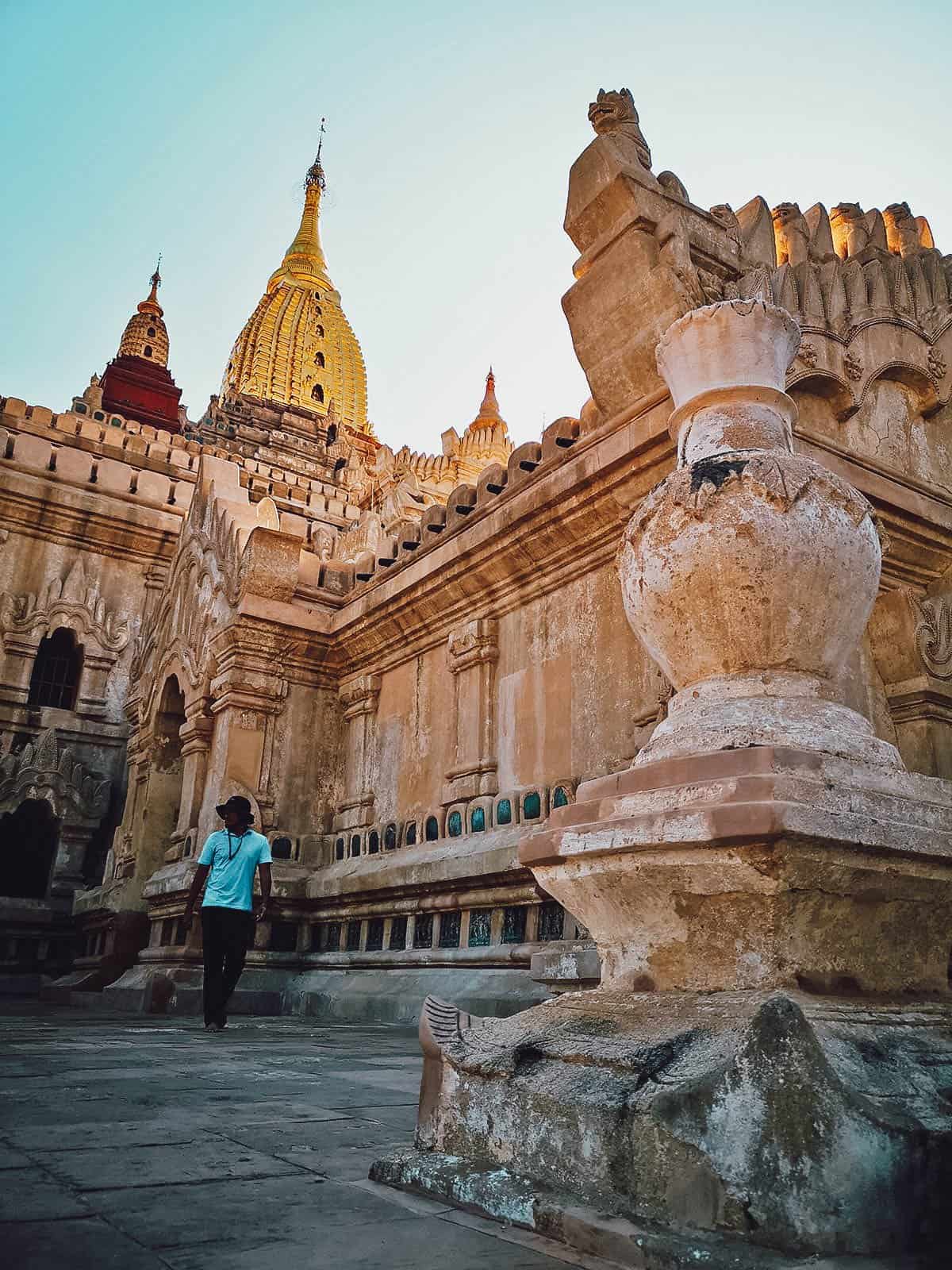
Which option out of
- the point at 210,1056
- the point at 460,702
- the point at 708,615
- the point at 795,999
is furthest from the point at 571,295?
the point at 795,999

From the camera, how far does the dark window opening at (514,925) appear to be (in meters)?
6.27

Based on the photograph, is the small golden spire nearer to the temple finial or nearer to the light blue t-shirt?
the temple finial

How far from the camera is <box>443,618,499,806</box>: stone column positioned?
707 cm

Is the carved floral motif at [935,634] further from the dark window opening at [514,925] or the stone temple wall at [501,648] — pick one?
the dark window opening at [514,925]

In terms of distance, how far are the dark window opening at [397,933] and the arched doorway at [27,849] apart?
9353mm

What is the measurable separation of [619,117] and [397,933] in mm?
5946

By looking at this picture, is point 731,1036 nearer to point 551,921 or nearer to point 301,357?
point 551,921

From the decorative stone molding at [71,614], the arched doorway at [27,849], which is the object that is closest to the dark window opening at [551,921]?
the arched doorway at [27,849]

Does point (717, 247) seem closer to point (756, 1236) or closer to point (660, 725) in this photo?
point (660, 725)

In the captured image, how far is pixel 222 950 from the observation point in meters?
6.54

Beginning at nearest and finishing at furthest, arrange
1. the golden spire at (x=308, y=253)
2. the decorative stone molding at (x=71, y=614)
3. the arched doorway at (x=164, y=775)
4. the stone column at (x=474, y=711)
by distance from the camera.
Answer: the stone column at (x=474, y=711) → the arched doorway at (x=164, y=775) → the decorative stone molding at (x=71, y=614) → the golden spire at (x=308, y=253)

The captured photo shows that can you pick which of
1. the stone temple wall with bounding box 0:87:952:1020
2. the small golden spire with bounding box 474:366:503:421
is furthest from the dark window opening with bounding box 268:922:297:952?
the small golden spire with bounding box 474:366:503:421

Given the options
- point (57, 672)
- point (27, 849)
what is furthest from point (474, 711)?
point (57, 672)

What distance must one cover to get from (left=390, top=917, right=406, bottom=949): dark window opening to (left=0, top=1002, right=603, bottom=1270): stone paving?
328 cm
